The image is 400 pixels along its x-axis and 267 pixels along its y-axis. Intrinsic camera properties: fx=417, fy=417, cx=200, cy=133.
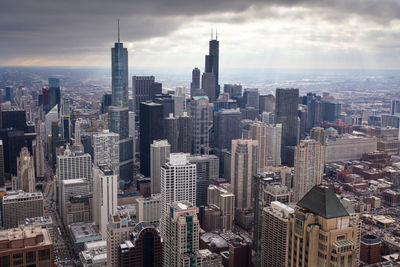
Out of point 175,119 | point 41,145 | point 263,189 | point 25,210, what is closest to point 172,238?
point 263,189

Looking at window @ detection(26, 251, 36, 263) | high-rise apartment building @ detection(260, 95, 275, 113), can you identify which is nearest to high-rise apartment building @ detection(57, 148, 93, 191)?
high-rise apartment building @ detection(260, 95, 275, 113)

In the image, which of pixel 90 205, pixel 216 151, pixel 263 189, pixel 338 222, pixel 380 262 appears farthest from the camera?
pixel 216 151

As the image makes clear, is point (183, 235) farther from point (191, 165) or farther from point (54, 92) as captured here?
point (54, 92)

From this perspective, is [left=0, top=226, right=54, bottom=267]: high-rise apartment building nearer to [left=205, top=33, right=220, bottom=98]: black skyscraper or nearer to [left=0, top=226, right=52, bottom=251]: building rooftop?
[left=0, top=226, right=52, bottom=251]: building rooftop

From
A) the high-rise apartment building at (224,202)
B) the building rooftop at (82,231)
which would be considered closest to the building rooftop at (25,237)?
the building rooftop at (82,231)

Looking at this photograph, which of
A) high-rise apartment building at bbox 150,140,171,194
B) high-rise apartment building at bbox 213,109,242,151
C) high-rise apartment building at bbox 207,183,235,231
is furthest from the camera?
high-rise apartment building at bbox 213,109,242,151

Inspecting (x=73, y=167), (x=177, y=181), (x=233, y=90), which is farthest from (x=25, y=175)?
(x=233, y=90)

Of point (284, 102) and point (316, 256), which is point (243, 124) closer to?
point (284, 102)

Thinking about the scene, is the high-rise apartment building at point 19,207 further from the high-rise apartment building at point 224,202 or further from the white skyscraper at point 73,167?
the high-rise apartment building at point 224,202
